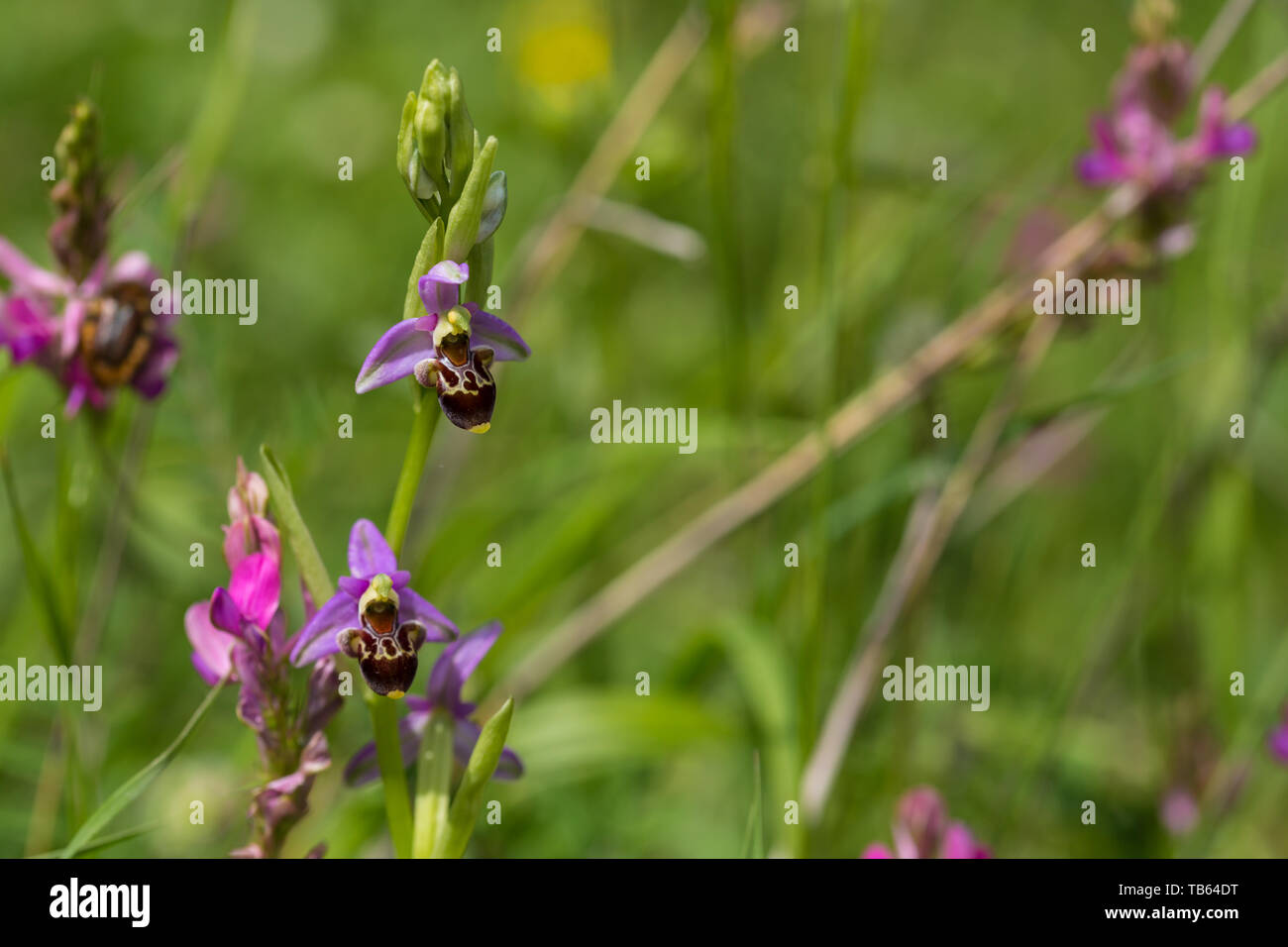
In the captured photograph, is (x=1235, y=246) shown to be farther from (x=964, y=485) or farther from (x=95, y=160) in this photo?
(x=95, y=160)

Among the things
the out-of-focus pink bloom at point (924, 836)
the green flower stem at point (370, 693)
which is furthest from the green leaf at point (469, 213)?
the out-of-focus pink bloom at point (924, 836)

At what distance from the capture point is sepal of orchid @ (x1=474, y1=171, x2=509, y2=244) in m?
1.46

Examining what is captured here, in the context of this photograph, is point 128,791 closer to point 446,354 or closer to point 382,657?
point 382,657

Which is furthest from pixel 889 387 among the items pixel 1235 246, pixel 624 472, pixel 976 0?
pixel 976 0

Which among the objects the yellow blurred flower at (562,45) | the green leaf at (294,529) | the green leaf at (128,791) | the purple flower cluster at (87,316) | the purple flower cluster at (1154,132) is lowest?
the green leaf at (128,791)

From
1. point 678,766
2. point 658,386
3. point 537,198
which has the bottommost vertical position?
point 678,766

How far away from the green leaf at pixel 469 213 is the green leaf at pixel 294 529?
0.32m

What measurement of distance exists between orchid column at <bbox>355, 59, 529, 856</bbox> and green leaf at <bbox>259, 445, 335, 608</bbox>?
0.10 metres

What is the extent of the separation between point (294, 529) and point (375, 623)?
5.9 inches

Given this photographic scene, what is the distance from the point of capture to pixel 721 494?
349cm

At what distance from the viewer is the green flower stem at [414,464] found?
1.50 metres

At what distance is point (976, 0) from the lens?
7.07 meters

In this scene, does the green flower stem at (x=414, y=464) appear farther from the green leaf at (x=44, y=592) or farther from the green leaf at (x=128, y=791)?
the green leaf at (x=44, y=592)

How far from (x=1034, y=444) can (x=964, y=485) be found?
1293 millimetres
